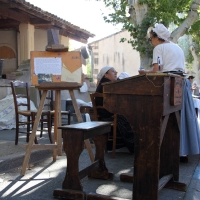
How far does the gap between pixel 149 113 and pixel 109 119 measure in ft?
8.81

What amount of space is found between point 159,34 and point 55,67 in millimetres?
1432

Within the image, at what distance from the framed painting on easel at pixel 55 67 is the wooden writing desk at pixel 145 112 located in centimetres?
160

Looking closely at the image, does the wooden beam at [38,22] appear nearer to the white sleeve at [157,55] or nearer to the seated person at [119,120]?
the seated person at [119,120]

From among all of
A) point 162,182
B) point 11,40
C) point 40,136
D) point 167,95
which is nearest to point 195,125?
point 162,182

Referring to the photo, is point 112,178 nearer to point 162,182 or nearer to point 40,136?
point 162,182

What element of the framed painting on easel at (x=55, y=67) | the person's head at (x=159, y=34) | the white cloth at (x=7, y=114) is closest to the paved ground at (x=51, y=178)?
the framed painting on easel at (x=55, y=67)

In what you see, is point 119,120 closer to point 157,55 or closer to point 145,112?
point 157,55

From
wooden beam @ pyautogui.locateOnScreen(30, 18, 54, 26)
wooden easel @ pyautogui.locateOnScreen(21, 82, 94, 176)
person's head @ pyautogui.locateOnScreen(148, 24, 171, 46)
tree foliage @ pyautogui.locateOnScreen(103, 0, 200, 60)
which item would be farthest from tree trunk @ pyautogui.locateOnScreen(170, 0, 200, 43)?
wooden easel @ pyautogui.locateOnScreen(21, 82, 94, 176)

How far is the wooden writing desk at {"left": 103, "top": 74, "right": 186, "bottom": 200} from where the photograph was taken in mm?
2572

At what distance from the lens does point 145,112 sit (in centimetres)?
261

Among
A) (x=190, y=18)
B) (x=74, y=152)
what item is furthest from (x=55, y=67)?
(x=190, y=18)

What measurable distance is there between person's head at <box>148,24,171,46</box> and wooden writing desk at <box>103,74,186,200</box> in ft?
4.59

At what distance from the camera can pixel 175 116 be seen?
3262 millimetres

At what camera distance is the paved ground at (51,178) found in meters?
3.24
